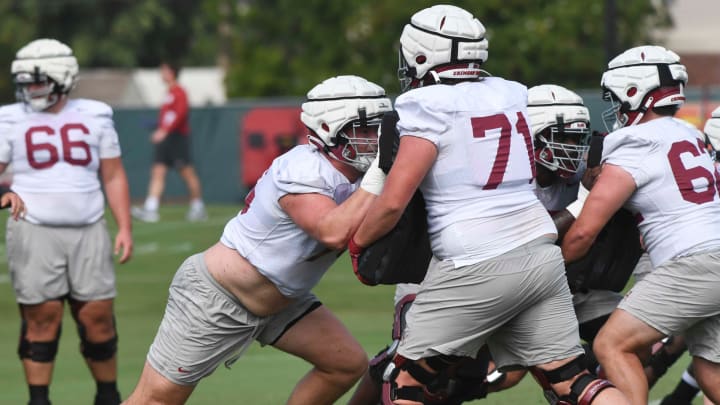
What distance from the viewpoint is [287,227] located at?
585cm

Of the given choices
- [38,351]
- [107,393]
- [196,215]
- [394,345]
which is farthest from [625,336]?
[196,215]

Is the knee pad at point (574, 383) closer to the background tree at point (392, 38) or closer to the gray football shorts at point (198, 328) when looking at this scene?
the gray football shorts at point (198, 328)

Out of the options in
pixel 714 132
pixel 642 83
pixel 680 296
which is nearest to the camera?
pixel 680 296

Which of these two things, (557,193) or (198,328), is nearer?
(198,328)

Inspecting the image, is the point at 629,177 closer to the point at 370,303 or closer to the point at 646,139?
the point at 646,139

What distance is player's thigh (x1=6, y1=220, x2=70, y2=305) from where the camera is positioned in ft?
25.0

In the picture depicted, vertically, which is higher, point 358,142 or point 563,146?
point 358,142

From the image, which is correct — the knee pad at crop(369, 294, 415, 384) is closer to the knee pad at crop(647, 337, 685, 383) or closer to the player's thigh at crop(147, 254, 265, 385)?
the player's thigh at crop(147, 254, 265, 385)

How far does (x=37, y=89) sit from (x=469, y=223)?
318 centimetres

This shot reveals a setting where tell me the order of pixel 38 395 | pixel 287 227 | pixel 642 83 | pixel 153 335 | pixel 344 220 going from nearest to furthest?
pixel 344 220, pixel 287 227, pixel 642 83, pixel 38 395, pixel 153 335

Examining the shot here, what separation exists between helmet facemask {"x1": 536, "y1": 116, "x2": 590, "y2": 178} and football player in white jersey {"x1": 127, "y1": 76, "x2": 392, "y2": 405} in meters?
0.90

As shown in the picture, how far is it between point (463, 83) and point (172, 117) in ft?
46.6

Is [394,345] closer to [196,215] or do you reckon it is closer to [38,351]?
[38,351]

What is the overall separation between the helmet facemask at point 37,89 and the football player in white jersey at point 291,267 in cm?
187
